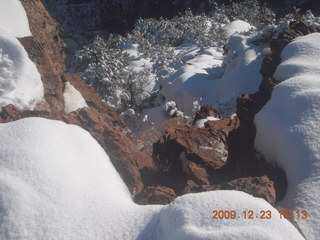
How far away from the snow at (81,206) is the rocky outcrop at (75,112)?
0.39 m

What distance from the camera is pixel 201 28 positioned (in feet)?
30.9

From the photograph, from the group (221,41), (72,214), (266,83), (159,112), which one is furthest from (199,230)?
(221,41)

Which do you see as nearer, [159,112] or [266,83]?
[266,83]

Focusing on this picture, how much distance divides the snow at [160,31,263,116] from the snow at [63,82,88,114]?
265 cm

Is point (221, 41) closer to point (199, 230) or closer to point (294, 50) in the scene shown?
point (294, 50)

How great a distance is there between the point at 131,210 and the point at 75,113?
4.52 feet

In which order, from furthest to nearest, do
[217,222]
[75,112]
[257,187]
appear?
[75,112] → [257,187] → [217,222]

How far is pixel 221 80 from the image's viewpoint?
639 cm

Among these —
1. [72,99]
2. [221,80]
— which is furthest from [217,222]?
[221,80]

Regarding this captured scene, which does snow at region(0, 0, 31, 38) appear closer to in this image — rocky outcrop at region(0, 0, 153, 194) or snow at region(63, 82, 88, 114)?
rocky outcrop at region(0, 0, 153, 194)

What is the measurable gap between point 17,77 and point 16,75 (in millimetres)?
29

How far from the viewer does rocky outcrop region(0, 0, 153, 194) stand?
273 centimetres

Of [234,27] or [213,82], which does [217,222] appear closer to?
[213,82]

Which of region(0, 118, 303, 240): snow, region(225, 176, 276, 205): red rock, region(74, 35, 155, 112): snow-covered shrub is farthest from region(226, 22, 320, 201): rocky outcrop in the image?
region(74, 35, 155, 112): snow-covered shrub
